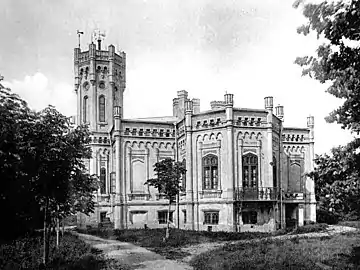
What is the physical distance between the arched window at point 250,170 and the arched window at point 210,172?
2.08 meters

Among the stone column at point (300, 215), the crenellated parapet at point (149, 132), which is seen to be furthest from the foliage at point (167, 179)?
the stone column at point (300, 215)

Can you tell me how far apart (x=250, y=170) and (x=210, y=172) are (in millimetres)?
2911

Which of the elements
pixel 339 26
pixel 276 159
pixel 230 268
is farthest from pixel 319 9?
pixel 276 159

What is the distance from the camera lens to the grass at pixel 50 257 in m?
15.7

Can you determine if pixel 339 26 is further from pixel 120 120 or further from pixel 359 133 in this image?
pixel 120 120

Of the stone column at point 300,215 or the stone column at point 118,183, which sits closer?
the stone column at point 118,183

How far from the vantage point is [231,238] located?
91.2ft

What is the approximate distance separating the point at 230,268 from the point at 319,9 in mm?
11275

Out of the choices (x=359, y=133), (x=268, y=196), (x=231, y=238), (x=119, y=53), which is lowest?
(x=231, y=238)

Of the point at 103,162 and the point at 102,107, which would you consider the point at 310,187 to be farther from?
the point at 102,107

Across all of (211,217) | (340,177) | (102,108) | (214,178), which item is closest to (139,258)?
(340,177)

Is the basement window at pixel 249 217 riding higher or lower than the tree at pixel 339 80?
lower

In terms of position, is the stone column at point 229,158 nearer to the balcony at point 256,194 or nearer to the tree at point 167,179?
the balcony at point 256,194

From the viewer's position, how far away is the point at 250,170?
107 ft
